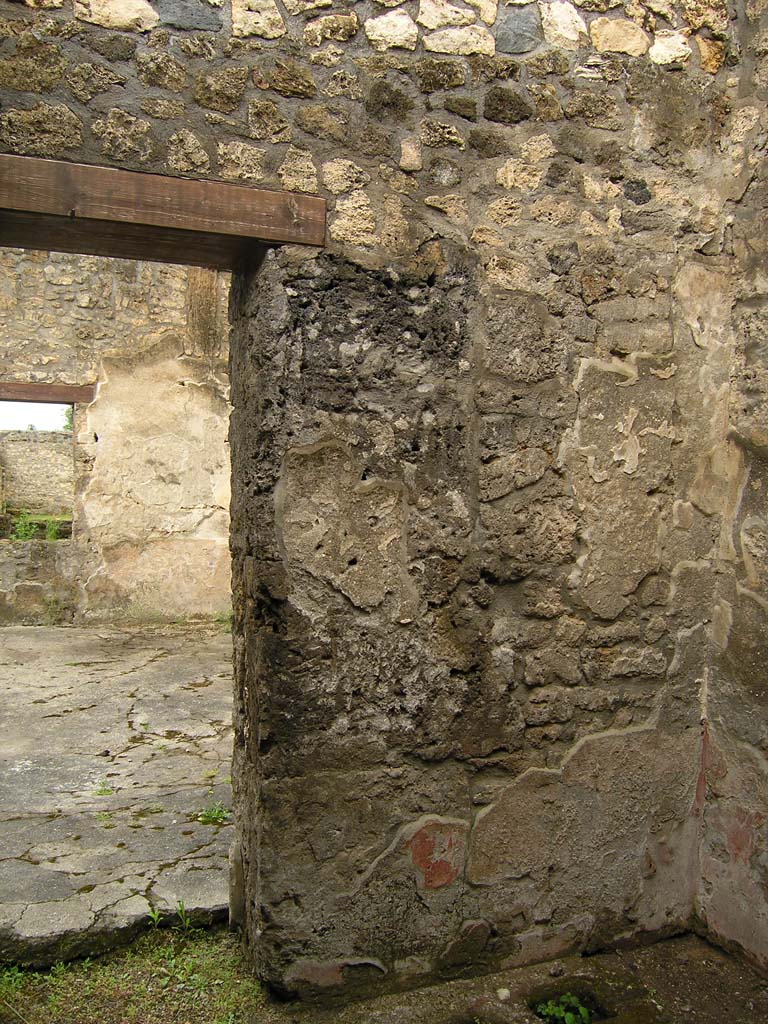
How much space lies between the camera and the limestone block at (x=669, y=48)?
212 centimetres

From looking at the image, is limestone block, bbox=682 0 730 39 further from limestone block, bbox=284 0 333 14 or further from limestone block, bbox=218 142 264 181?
limestone block, bbox=218 142 264 181

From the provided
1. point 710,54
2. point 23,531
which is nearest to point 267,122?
point 710,54

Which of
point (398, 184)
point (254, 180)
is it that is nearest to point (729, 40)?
point (398, 184)

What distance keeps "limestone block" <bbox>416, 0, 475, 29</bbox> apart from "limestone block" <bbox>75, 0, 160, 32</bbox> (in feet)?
2.12

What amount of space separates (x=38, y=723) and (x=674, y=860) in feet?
10.1

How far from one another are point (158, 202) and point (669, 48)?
56.8 inches

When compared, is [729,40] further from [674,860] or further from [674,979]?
[674,979]

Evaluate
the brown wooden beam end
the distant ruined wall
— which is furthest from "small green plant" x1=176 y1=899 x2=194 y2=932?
the distant ruined wall

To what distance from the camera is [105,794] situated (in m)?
3.08

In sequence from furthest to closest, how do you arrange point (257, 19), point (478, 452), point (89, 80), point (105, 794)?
point (105, 794) → point (478, 452) → point (257, 19) → point (89, 80)

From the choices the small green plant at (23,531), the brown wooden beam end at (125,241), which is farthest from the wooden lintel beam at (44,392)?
the brown wooden beam end at (125,241)

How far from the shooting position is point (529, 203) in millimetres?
2057

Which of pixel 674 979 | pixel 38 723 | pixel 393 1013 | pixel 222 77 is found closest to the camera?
pixel 222 77

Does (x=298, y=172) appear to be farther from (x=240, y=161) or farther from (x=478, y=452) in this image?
(x=478, y=452)
